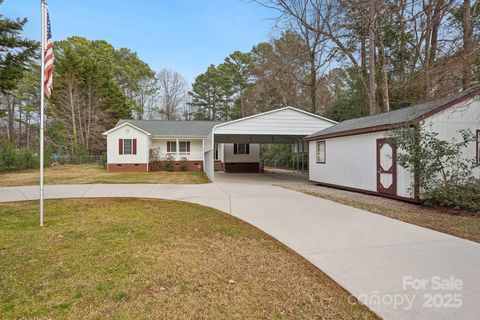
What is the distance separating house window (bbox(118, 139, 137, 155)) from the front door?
16.9 m

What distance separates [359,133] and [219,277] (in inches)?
355

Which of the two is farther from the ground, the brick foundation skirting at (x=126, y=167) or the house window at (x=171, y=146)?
the house window at (x=171, y=146)

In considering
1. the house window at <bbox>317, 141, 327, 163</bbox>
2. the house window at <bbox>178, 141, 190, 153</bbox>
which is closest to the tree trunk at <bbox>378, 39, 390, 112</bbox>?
the house window at <bbox>317, 141, 327, 163</bbox>

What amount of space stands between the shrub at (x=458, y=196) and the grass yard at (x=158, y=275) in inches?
218

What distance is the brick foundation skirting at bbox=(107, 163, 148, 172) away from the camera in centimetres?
2038

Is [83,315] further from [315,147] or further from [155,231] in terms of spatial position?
[315,147]

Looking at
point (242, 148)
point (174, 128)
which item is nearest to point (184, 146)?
point (174, 128)

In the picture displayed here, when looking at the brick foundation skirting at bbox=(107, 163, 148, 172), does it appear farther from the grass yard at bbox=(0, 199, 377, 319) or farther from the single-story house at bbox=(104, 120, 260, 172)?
the grass yard at bbox=(0, 199, 377, 319)

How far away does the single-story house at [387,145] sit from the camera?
818cm

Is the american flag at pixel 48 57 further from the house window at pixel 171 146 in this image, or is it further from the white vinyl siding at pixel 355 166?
the house window at pixel 171 146

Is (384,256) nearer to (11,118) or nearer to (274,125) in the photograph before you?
(274,125)

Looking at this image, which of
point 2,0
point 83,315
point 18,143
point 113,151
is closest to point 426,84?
point 83,315

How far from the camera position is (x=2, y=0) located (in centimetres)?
1067

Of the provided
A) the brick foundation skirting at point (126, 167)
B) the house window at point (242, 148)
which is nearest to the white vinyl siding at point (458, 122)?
the house window at point (242, 148)
